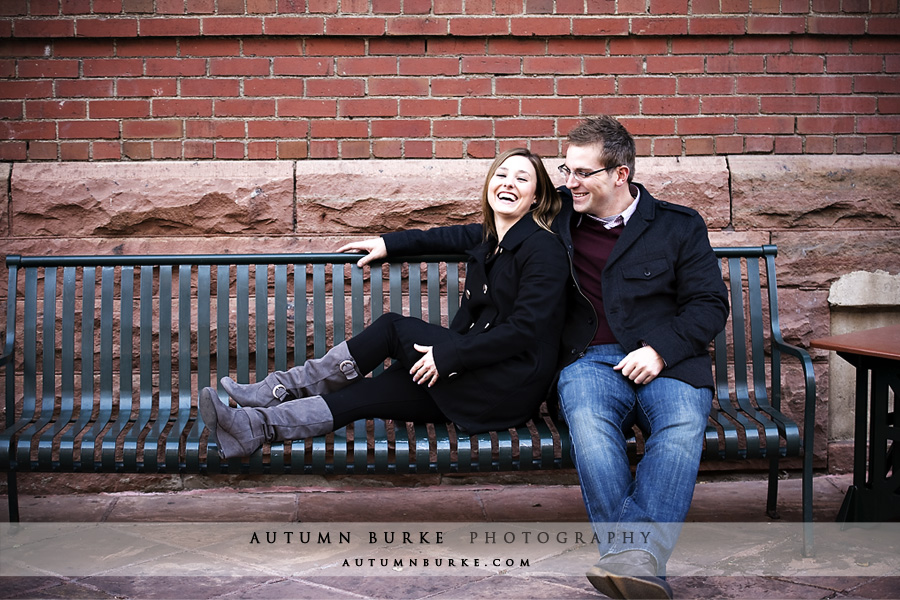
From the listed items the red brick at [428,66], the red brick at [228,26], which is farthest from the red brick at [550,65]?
the red brick at [228,26]

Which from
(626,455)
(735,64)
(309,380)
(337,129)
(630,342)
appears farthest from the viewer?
(735,64)

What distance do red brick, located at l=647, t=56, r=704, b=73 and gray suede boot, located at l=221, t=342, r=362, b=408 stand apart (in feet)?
7.26

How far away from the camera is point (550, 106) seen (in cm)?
451

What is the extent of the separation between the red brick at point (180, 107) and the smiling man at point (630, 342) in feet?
6.12

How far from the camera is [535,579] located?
322 centimetres

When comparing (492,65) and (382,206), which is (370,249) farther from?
(492,65)

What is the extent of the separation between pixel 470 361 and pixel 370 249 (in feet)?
2.75

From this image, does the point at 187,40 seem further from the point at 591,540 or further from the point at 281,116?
the point at 591,540

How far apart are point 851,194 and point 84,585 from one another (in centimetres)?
397

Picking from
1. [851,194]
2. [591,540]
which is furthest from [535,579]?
[851,194]

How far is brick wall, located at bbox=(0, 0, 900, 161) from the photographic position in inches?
173

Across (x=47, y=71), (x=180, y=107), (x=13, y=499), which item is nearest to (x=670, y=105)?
(x=180, y=107)

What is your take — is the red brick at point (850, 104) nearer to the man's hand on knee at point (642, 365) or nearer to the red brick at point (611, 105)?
the red brick at point (611, 105)

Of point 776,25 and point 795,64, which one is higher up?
point 776,25
